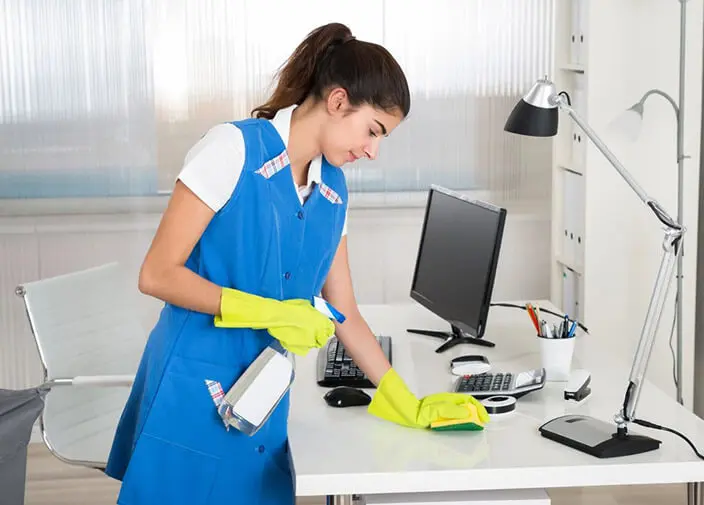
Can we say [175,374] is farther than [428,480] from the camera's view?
Yes

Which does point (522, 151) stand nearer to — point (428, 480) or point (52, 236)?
point (52, 236)

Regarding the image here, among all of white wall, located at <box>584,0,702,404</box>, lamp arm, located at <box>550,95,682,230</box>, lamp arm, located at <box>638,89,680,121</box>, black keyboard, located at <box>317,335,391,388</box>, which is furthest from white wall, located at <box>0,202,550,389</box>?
lamp arm, located at <box>550,95,682,230</box>

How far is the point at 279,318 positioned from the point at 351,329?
31cm

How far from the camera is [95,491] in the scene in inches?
143

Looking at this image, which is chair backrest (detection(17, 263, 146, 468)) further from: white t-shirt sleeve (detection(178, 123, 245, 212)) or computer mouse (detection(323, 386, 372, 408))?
white t-shirt sleeve (detection(178, 123, 245, 212))

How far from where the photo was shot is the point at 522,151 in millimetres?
4117

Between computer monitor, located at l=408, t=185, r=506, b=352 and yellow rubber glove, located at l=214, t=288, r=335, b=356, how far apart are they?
710 millimetres

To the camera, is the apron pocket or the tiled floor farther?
Answer: the tiled floor

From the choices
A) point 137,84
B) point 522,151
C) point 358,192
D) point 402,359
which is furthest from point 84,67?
point 402,359

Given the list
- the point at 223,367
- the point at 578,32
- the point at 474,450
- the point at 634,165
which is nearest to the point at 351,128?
the point at 223,367

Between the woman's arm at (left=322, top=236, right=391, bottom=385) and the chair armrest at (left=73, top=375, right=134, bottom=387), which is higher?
the woman's arm at (left=322, top=236, right=391, bottom=385)

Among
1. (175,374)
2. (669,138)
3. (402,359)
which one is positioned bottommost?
(402,359)

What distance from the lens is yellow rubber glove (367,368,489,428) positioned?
2047 millimetres

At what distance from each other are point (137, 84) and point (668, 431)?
266 cm
